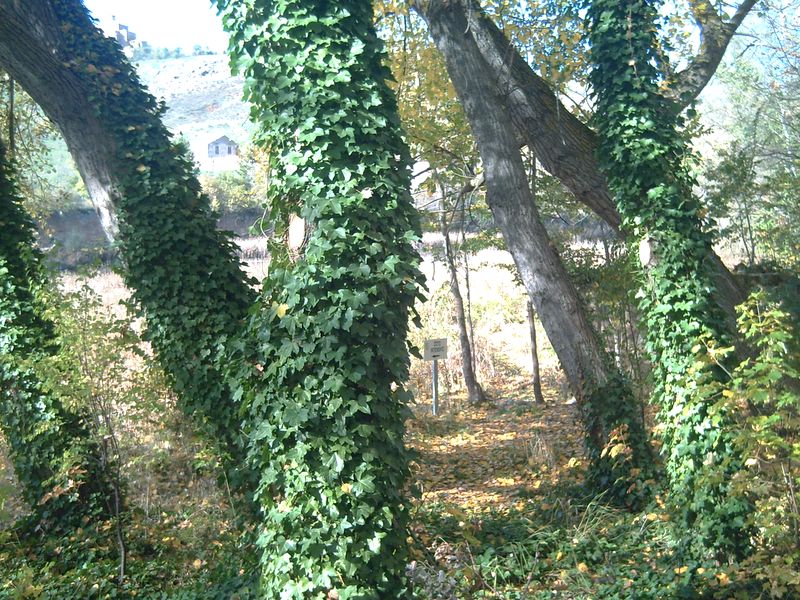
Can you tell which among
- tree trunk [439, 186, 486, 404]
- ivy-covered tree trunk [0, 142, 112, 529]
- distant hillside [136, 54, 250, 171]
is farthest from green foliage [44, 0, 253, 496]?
distant hillside [136, 54, 250, 171]

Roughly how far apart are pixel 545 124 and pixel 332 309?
4427 millimetres

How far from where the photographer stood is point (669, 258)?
6.64m

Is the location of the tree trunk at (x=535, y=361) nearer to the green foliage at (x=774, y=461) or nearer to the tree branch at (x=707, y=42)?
the tree branch at (x=707, y=42)

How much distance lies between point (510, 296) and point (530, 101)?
14096 mm

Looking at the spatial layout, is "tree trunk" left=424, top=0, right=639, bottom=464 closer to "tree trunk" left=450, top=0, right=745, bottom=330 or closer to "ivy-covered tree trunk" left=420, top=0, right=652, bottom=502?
"ivy-covered tree trunk" left=420, top=0, right=652, bottom=502

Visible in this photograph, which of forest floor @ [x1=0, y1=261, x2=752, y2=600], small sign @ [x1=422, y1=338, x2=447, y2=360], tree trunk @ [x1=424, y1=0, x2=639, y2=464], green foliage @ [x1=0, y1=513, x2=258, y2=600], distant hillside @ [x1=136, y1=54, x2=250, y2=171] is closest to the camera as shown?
forest floor @ [x1=0, y1=261, x2=752, y2=600]

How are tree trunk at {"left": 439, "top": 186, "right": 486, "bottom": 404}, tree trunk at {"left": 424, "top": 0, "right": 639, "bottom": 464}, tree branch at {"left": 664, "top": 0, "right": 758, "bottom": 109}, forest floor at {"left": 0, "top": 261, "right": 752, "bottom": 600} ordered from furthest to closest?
tree trunk at {"left": 439, "top": 186, "right": 486, "bottom": 404} → tree branch at {"left": 664, "top": 0, "right": 758, "bottom": 109} → tree trunk at {"left": 424, "top": 0, "right": 639, "bottom": 464} → forest floor at {"left": 0, "top": 261, "right": 752, "bottom": 600}

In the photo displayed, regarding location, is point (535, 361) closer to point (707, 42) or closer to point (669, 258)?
point (707, 42)

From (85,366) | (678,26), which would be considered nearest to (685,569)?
(85,366)

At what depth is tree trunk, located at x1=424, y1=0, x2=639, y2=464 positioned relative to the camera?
7.76m

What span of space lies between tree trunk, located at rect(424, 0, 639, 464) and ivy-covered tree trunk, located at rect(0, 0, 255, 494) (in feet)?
10.1

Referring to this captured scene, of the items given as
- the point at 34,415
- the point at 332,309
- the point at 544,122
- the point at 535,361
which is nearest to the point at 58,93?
the point at 34,415

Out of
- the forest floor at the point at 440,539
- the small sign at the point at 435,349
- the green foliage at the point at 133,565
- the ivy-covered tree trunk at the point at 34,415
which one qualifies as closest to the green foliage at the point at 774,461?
the forest floor at the point at 440,539

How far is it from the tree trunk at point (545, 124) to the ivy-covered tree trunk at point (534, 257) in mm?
173
